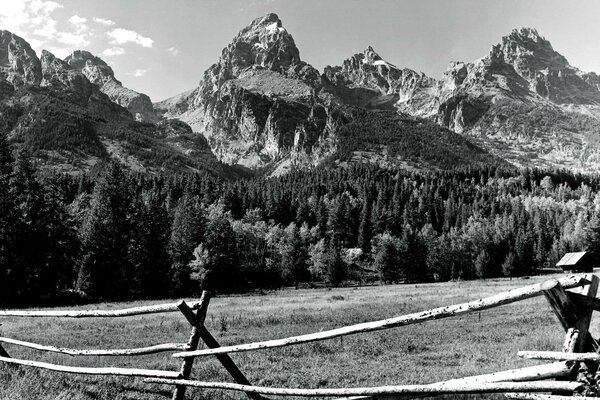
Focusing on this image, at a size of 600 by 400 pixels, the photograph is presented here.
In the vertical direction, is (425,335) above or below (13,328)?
above

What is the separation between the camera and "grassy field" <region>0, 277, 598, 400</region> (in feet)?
29.9

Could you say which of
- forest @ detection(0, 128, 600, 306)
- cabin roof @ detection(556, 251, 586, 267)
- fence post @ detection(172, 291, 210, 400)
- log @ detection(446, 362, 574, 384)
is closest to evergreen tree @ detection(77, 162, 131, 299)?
forest @ detection(0, 128, 600, 306)

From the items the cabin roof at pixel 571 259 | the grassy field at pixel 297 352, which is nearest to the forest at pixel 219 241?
the grassy field at pixel 297 352

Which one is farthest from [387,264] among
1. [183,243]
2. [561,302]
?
[561,302]

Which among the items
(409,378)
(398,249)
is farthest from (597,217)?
(409,378)

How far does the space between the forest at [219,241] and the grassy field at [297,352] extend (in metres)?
21.6

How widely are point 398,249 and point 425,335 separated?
8427cm

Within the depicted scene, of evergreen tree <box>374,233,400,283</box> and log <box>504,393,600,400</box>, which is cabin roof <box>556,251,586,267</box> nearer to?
Answer: log <box>504,393,600,400</box>

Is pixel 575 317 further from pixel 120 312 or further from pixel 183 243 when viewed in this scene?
pixel 183 243

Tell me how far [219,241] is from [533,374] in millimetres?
77403

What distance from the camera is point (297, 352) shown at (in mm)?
18156

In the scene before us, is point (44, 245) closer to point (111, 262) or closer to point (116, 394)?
point (111, 262)

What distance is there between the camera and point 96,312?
9.24m

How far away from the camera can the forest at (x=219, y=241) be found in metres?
48.4
